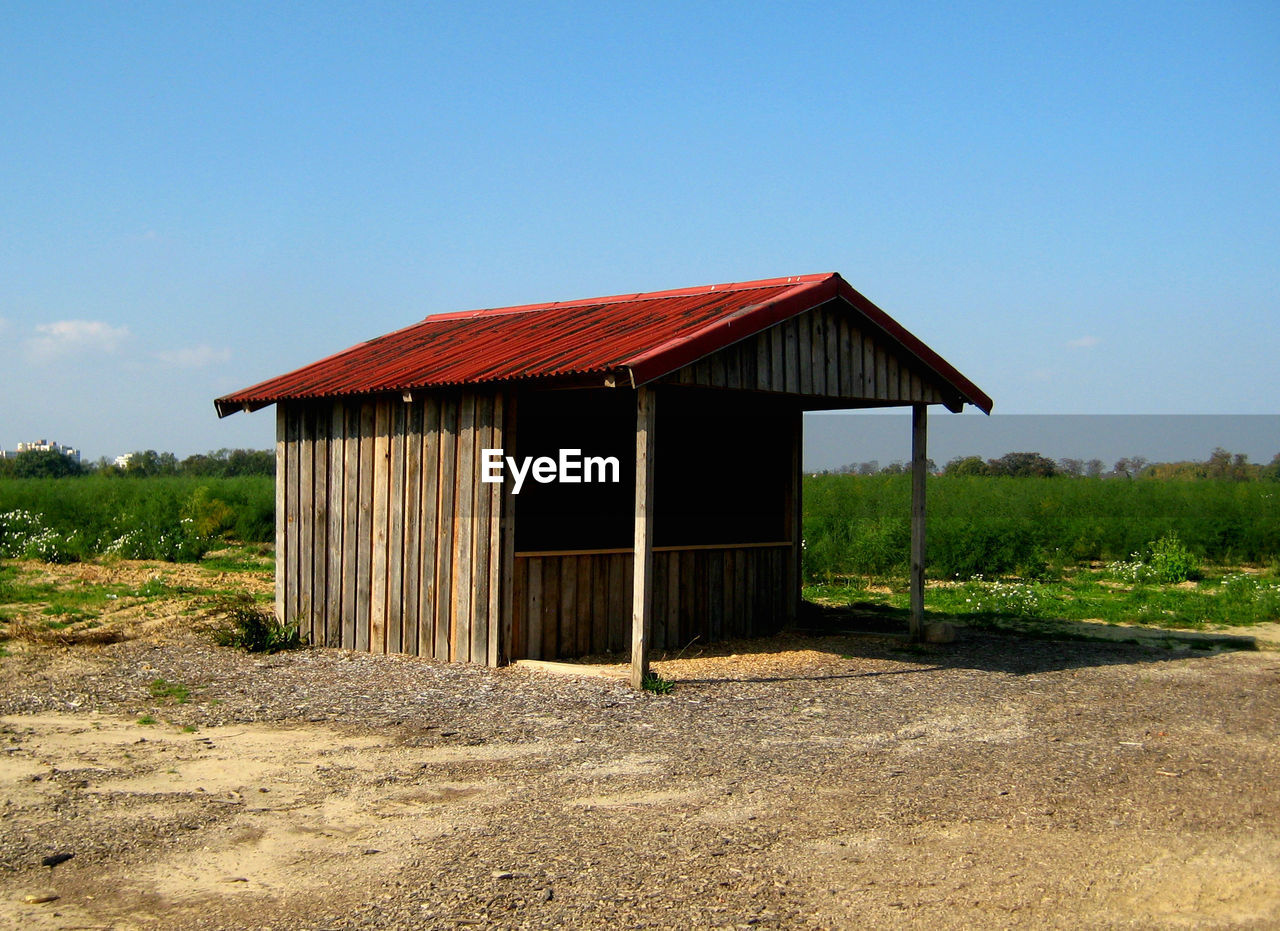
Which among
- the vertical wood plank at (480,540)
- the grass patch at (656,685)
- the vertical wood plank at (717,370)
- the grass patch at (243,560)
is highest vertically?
the vertical wood plank at (717,370)

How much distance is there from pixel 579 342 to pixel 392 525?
269 centimetres

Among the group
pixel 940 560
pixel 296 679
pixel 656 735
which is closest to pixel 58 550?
pixel 296 679

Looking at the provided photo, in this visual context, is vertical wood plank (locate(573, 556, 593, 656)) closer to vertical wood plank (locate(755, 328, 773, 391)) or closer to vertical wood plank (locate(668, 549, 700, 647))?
vertical wood plank (locate(668, 549, 700, 647))

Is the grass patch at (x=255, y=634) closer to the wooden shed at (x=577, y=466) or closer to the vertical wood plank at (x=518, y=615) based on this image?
the wooden shed at (x=577, y=466)

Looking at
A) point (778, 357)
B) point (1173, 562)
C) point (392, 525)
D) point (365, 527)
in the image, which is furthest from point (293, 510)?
point (1173, 562)

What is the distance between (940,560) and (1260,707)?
41.9 ft

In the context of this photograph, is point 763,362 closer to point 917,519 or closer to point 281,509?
point 917,519

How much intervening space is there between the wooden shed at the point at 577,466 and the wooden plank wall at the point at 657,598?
2 centimetres

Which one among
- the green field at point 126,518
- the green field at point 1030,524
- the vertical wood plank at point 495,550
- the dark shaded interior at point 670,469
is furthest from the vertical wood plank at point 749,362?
the green field at point 126,518

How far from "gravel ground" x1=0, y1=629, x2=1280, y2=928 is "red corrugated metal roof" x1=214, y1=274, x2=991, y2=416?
8.81 ft

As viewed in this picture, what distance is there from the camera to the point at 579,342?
1094cm

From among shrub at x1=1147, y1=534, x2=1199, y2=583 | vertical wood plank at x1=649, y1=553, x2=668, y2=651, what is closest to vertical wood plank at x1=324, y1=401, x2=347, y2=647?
vertical wood plank at x1=649, y1=553, x2=668, y2=651

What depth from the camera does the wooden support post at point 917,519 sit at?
1241 centimetres

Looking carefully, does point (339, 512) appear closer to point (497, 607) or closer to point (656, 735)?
point (497, 607)
